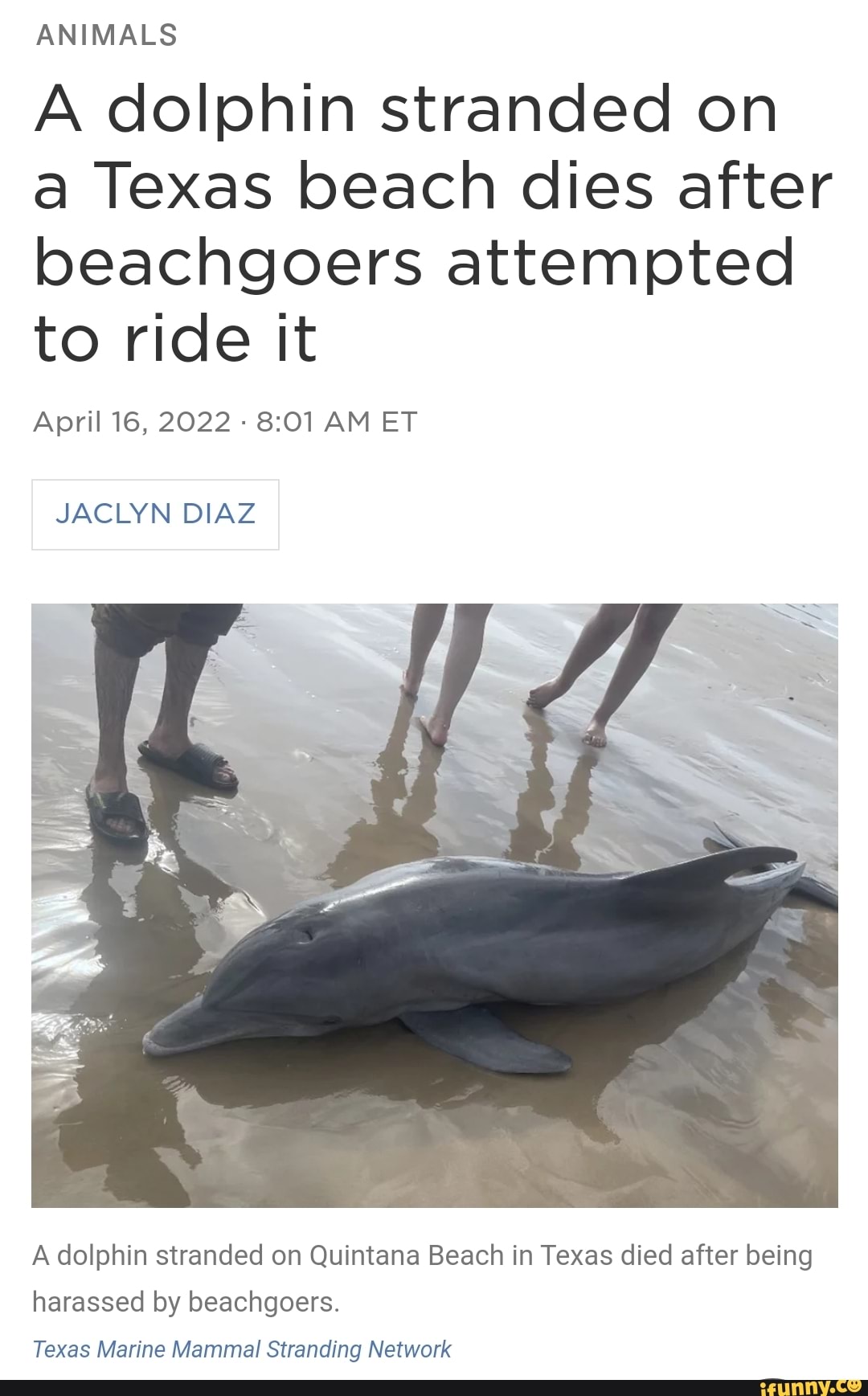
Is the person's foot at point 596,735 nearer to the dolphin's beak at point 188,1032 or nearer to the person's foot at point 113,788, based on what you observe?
the person's foot at point 113,788

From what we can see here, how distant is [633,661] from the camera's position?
6227 mm

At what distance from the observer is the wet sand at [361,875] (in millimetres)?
3168

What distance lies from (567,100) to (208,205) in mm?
1353

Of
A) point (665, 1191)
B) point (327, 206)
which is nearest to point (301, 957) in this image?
point (665, 1191)

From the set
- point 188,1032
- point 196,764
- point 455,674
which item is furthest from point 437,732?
point 188,1032

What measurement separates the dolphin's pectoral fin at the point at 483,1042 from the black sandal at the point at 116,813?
1.65 m

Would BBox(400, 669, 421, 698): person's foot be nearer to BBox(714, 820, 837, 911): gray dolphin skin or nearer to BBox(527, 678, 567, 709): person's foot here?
BBox(527, 678, 567, 709): person's foot

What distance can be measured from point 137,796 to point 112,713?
43 centimetres

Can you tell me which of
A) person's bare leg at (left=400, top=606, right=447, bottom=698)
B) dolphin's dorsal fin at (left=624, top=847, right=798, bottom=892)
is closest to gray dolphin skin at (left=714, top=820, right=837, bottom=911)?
dolphin's dorsal fin at (left=624, top=847, right=798, bottom=892)

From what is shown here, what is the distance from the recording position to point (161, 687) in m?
5.80

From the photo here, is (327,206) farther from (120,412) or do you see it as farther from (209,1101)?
(209,1101)

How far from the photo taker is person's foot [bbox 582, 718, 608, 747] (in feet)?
20.9

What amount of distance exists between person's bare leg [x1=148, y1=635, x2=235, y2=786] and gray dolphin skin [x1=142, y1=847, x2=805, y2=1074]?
1.67 metres

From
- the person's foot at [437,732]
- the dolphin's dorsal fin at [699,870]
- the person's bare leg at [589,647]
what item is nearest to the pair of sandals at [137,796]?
the person's foot at [437,732]
